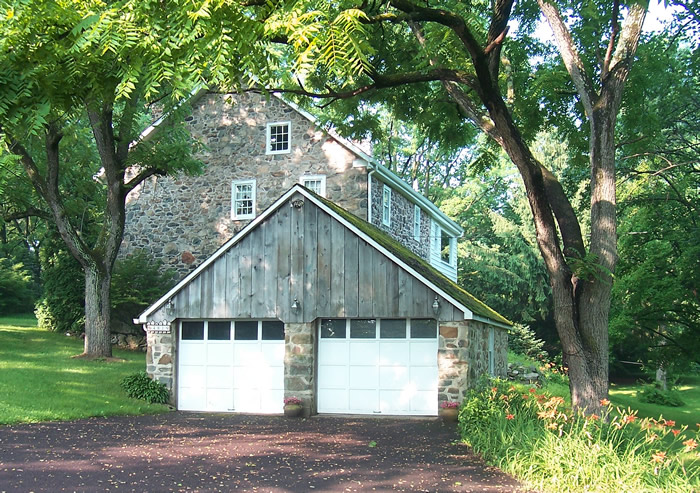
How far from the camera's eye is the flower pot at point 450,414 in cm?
1527

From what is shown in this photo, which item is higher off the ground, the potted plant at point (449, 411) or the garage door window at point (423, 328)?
the garage door window at point (423, 328)

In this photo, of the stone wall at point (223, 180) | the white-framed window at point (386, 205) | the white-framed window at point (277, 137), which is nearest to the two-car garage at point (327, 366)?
A: the stone wall at point (223, 180)

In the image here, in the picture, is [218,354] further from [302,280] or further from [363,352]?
[363,352]

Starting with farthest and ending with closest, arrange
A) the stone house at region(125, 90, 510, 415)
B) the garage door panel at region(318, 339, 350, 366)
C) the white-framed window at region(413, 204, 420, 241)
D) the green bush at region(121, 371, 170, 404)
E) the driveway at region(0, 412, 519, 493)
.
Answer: the white-framed window at region(413, 204, 420, 241) → the green bush at region(121, 371, 170, 404) → the garage door panel at region(318, 339, 350, 366) → the stone house at region(125, 90, 510, 415) → the driveway at region(0, 412, 519, 493)

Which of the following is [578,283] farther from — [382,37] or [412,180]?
[412,180]

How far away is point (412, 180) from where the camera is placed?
42906 mm

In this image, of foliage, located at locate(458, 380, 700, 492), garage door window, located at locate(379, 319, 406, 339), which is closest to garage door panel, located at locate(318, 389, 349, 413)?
garage door window, located at locate(379, 319, 406, 339)

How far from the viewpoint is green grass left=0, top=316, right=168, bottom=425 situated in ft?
48.3

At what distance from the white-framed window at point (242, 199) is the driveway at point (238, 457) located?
388 inches

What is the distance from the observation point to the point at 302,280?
16.9 metres

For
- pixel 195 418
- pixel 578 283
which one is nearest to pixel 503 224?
pixel 195 418

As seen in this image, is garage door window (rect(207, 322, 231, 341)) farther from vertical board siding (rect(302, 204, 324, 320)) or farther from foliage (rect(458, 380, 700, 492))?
foliage (rect(458, 380, 700, 492))

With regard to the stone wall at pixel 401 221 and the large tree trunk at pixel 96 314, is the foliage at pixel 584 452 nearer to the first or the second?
the stone wall at pixel 401 221

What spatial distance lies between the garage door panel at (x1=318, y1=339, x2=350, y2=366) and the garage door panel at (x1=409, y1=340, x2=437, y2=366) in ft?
5.30
